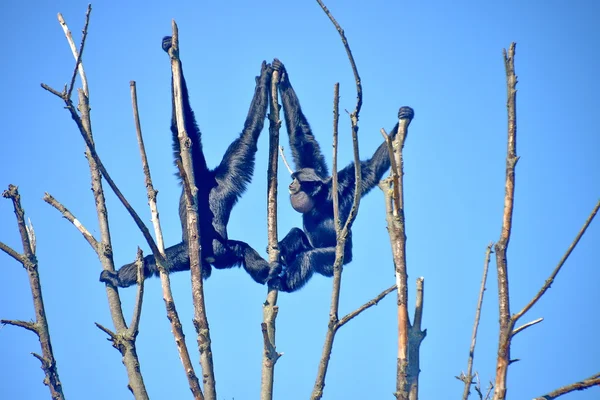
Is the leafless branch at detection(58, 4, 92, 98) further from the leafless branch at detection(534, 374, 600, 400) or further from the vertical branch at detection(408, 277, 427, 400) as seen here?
the leafless branch at detection(534, 374, 600, 400)

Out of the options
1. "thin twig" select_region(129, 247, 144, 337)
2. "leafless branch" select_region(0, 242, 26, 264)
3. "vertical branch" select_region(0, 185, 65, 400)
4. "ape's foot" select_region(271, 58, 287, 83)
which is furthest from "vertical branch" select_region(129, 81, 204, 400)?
"ape's foot" select_region(271, 58, 287, 83)

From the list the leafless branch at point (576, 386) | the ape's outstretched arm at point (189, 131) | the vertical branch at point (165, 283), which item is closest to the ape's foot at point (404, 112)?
the ape's outstretched arm at point (189, 131)

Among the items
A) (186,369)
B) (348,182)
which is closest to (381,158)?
(348,182)

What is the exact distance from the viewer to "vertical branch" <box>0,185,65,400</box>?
24.7ft

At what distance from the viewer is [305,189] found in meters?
15.1

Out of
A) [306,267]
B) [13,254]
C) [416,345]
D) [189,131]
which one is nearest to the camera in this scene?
[416,345]

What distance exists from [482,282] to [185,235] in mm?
7943

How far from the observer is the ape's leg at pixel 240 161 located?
13.8 m

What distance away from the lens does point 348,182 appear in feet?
49.8

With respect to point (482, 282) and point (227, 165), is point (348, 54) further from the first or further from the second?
A: point (227, 165)

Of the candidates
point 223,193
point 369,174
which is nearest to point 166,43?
point 223,193

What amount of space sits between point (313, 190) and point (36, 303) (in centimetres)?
805

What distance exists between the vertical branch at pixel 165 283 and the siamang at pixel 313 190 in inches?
233

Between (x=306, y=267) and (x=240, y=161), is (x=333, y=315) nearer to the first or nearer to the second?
(x=306, y=267)
